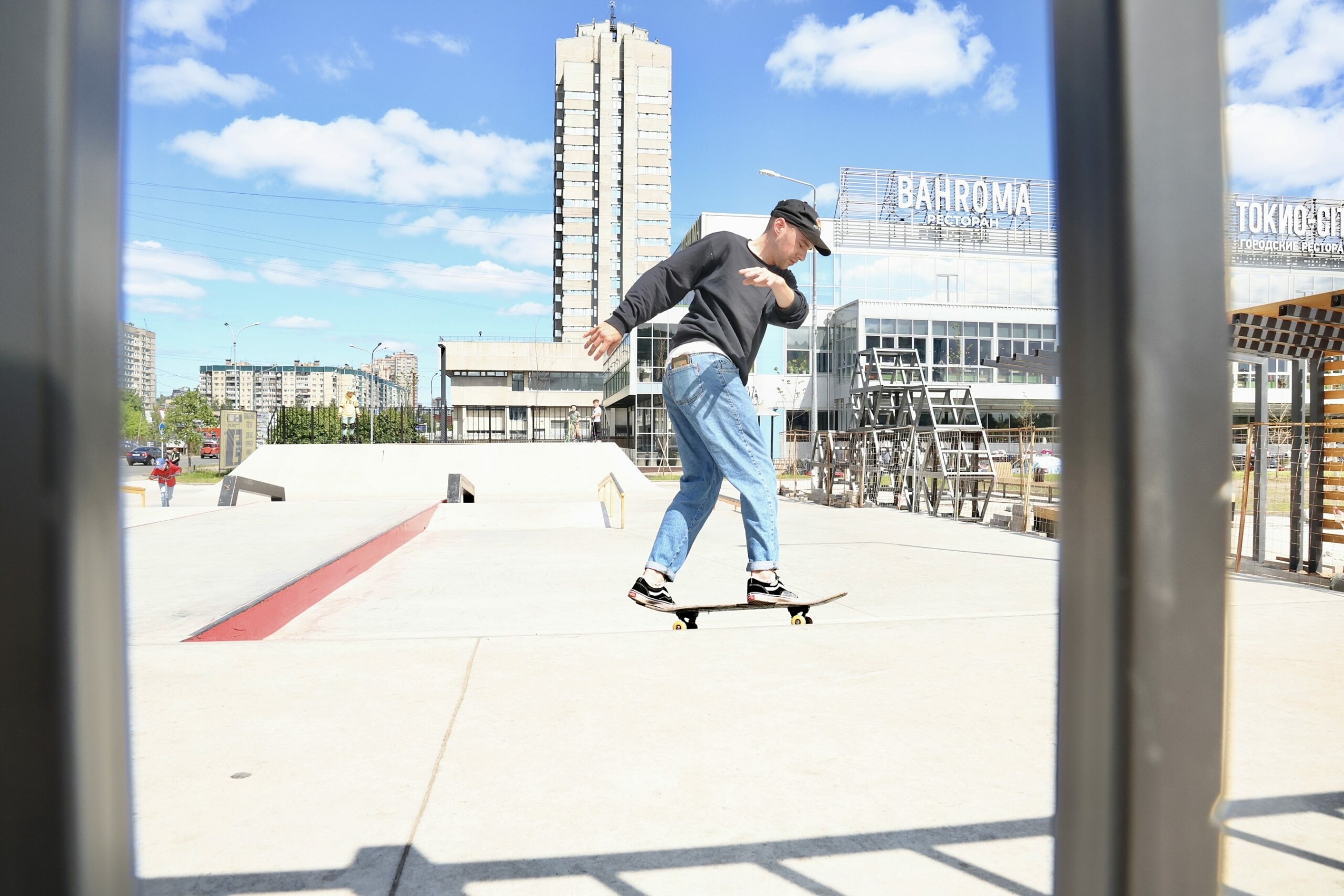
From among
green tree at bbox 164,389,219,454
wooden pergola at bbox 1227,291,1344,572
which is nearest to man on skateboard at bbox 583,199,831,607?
wooden pergola at bbox 1227,291,1344,572

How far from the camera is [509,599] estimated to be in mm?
6320

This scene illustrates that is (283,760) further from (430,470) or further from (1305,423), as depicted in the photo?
(430,470)

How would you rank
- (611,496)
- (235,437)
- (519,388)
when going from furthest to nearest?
(519,388) → (235,437) → (611,496)

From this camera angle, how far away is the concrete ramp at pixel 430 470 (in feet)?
78.2

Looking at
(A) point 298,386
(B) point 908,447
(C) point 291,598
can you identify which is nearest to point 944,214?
(B) point 908,447

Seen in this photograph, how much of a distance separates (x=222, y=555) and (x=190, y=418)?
4789cm

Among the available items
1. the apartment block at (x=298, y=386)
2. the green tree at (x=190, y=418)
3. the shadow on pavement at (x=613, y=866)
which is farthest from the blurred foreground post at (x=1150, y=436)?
the apartment block at (x=298, y=386)

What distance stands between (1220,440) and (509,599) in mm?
6153

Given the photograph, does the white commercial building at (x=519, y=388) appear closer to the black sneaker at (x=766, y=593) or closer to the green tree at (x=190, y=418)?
the green tree at (x=190, y=418)

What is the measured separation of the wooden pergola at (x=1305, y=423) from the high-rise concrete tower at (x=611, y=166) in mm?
82543

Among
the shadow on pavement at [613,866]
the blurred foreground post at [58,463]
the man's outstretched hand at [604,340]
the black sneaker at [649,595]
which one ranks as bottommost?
the shadow on pavement at [613,866]

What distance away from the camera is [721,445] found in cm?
219

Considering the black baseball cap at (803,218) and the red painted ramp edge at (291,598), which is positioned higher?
the black baseball cap at (803,218)

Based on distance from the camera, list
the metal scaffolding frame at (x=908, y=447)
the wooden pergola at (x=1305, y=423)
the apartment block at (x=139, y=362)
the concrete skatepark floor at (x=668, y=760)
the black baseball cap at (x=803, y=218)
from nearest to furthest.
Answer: the apartment block at (x=139, y=362), the concrete skatepark floor at (x=668, y=760), the black baseball cap at (x=803, y=218), the wooden pergola at (x=1305, y=423), the metal scaffolding frame at (x=908, y=447)
